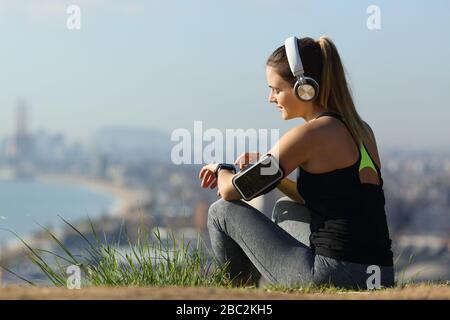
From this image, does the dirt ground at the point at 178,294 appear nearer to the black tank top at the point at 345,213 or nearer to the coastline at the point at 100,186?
the black tank top at the point at 345,213

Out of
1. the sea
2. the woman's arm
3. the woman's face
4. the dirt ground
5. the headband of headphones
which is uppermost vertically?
the headband of headphones

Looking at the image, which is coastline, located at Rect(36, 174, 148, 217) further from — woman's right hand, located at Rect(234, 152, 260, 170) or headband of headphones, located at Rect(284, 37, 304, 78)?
headband of headphones, located at Rect(284, 37, 304, 78)

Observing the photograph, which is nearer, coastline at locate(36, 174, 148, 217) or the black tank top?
the black tank top

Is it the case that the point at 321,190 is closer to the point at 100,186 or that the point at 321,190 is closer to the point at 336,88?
the point at 336,88

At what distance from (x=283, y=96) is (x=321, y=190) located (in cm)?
47

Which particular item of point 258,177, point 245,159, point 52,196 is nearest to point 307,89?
point 258,177

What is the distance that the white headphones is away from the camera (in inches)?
143

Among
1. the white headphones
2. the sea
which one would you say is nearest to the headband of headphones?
the white headphones

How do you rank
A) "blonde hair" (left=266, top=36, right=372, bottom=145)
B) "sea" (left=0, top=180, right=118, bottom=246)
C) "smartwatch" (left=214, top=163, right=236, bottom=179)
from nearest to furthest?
"blonde hair" (left=266, top=36, right=372, bottom=145) < "smartwatch" (left=214, top=163, right=236, bottom=179) < "sea" (left=0, top=180, right=118, bottom=246)

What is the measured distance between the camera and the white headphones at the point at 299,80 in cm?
364

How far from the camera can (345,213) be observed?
3.61m

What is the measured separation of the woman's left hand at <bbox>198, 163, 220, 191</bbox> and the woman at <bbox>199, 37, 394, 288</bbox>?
0.12 metres
